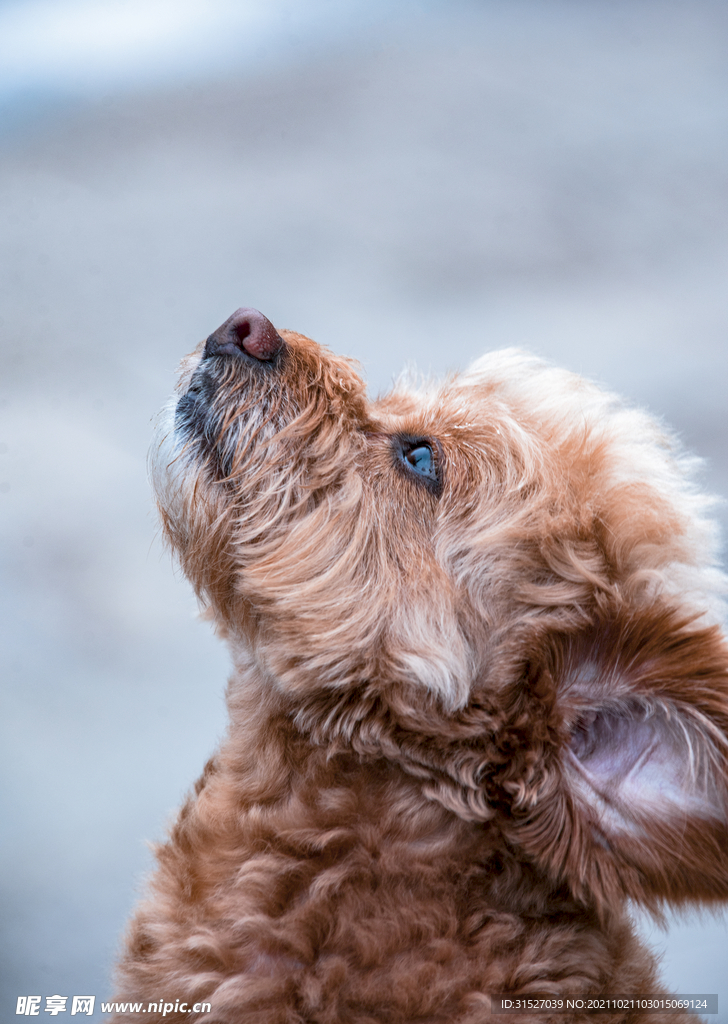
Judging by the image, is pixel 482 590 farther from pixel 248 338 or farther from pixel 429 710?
pixel 248 338

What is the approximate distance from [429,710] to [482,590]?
0.26 metres

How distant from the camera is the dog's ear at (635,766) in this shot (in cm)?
141

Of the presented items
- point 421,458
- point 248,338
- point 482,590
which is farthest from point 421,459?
point 248,338

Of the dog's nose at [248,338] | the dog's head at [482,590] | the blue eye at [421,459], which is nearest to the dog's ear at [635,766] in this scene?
the dog's head at [482,590]

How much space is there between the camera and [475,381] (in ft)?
6.75

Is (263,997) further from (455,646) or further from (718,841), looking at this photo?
(718,841)

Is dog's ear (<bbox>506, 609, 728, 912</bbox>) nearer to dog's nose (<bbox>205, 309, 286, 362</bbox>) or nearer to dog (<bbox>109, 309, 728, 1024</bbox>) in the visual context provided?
dog (<bbox>109, 309, 728, 1024</bbox>)

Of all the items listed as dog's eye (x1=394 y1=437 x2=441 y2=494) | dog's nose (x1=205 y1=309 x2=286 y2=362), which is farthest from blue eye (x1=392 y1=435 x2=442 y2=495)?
dog's nose (x1=205 y1=309 x2=286 y2=362)

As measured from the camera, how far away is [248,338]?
186 cm

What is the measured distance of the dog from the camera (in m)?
1.50

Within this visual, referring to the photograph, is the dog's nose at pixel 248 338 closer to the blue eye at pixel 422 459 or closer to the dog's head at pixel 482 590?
the dog's head at pixel 482 590

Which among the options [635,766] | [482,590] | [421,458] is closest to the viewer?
[635,766]

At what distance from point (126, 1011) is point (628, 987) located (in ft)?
3.25

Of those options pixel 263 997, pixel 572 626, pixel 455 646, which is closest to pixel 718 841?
pixel 572 626
